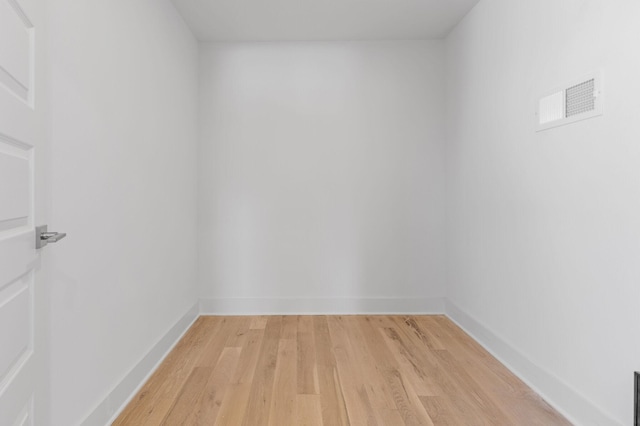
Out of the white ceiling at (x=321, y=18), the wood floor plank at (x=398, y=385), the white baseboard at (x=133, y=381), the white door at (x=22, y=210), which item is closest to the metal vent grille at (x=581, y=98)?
the white ceiling at (x=321, y=18)

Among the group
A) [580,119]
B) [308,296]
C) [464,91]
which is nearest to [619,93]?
[580,119]

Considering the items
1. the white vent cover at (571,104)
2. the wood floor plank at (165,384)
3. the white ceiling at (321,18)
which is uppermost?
the white ceiling at (321,18)

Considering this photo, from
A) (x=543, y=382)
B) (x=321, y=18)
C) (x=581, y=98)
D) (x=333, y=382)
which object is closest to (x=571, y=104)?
(x=581, y=98)

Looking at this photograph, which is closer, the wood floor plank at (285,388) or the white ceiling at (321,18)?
the wood floor plank at (285,388)

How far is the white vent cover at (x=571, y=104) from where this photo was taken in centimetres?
193

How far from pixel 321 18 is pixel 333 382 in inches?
110

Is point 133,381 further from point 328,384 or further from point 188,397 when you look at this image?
point 328,384

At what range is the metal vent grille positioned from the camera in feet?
6.40

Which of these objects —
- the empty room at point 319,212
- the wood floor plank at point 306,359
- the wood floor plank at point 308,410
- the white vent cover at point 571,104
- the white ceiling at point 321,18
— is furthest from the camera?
the white ceiling at point 321,18

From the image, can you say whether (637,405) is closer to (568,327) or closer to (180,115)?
(568,327)

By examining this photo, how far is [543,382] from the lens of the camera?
2316 mm

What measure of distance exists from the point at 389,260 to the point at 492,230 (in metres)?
1.19

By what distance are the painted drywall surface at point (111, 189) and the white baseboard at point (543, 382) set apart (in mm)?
2289

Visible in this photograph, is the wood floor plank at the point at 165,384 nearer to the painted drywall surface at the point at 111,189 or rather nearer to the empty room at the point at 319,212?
the empty room at the point at 319,212
